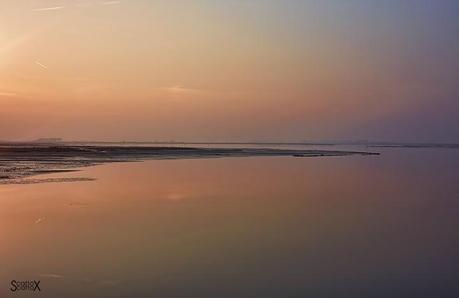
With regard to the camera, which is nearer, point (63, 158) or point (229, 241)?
point (229, 241)

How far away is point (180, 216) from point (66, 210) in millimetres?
1764

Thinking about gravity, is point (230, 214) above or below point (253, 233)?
above

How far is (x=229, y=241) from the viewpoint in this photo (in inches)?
245

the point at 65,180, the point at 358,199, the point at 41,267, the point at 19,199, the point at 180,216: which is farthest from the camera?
the point at 65,180

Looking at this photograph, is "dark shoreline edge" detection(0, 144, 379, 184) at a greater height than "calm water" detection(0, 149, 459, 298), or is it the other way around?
"dark shoreline edge" detection(0, 144, 379, 184)

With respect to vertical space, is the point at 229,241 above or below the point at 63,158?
below

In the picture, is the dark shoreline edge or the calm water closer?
the calm water

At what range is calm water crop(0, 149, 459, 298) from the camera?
4.79 metres

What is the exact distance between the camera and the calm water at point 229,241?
4789 millimetres

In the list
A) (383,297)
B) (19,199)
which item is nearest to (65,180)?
(19,199)

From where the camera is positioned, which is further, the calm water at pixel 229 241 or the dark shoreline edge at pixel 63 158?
the dark shoreline edge at pixel 63 158

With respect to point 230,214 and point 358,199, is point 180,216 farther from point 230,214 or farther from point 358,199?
point 358,199

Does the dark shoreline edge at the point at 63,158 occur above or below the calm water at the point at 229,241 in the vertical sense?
above

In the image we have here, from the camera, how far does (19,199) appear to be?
876cm
